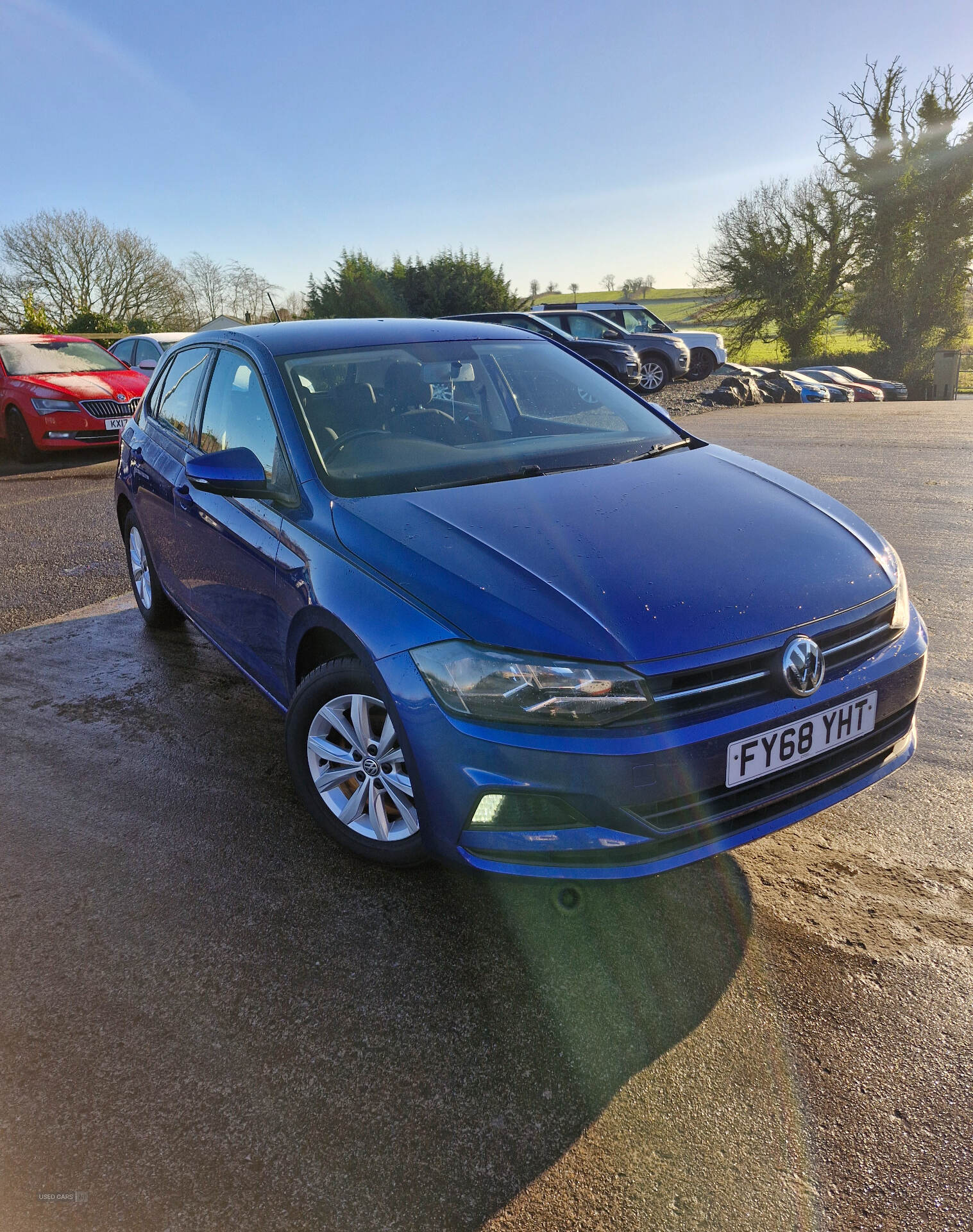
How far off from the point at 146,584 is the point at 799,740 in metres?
4.03

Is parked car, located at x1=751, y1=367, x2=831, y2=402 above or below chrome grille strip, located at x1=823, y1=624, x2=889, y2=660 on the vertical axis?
below

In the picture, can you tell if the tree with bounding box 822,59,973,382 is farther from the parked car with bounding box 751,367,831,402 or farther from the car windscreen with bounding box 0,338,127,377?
the car windscreen with bounding box 0,338,127,377

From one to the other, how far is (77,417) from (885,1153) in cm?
1225

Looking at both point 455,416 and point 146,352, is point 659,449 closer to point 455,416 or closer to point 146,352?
point 455,416

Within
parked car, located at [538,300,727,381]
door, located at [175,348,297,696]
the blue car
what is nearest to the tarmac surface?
the blue car

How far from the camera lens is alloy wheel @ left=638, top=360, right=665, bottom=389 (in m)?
19.3

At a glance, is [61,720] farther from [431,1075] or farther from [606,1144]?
[606,1144]

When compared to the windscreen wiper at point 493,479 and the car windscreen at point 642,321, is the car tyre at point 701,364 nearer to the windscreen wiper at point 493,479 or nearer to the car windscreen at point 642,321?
the car windscreen at point 642,321

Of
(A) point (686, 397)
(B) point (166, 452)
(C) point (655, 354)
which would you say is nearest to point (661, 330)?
(C) point (655, 354)

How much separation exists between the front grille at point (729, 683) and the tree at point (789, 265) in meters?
42.1

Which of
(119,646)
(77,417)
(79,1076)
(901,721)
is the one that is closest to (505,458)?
(901,721)

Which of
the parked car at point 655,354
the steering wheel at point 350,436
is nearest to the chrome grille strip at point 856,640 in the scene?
the steering wheel at point 350,436

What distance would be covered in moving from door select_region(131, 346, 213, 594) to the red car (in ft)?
Result: 25.1

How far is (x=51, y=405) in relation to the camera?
38.8 feet
